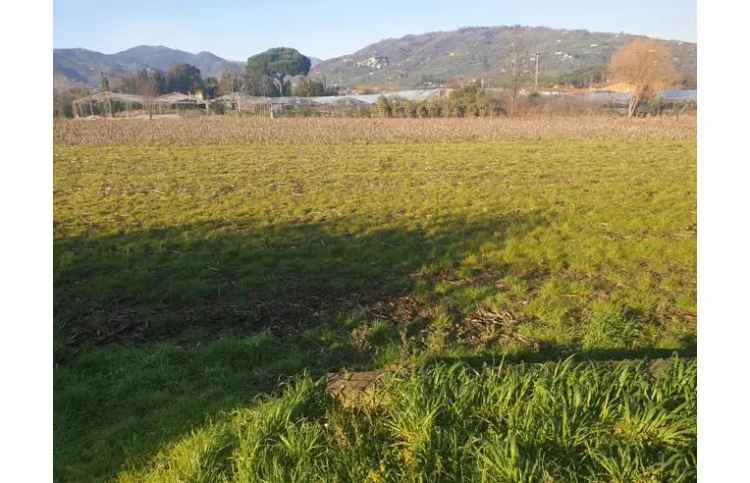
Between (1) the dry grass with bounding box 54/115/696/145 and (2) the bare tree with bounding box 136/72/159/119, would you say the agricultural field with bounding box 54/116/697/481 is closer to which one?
(1) the dry grass with bounding box 54/115/696/145

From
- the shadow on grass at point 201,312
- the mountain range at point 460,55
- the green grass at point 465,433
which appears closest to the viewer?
the green grass at point 465,433

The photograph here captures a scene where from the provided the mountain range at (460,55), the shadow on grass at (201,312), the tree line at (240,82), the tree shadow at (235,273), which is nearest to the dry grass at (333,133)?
the tree shadow at (235,273)

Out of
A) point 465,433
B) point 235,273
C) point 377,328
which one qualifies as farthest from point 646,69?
point 465,433

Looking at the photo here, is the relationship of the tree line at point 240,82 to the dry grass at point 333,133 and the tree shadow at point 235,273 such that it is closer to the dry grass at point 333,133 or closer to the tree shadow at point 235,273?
the dry grass at point 333,133

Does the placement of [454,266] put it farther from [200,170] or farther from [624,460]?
[200,170]

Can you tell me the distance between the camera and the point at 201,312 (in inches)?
211

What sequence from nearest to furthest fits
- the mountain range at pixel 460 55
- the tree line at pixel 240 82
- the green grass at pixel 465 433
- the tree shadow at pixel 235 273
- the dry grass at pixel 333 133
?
the green grass at pixel 465 433
the tree shadow at pixel 235 273
the dry grass at pixel 333 133
the tree line at pixel 240 82
the mountain range at pixel 460 55

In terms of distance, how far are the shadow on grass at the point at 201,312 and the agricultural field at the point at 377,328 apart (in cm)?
2

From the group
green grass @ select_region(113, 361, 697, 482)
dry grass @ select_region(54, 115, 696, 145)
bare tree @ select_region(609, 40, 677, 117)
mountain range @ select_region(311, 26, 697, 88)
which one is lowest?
green grass @ select_region(113, 361, 697, 482)

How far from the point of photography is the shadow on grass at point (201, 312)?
344 cm

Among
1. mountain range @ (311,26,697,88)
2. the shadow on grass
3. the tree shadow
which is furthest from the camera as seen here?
mountain range @ (311,26,697,88)

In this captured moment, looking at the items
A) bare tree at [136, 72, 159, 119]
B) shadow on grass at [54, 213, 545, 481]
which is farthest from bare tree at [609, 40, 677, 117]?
shadow on grass at [54, 213, 545, 481]

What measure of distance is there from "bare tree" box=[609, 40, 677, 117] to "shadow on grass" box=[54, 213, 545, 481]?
4549cm

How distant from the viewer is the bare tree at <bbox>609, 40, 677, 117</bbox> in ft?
158
